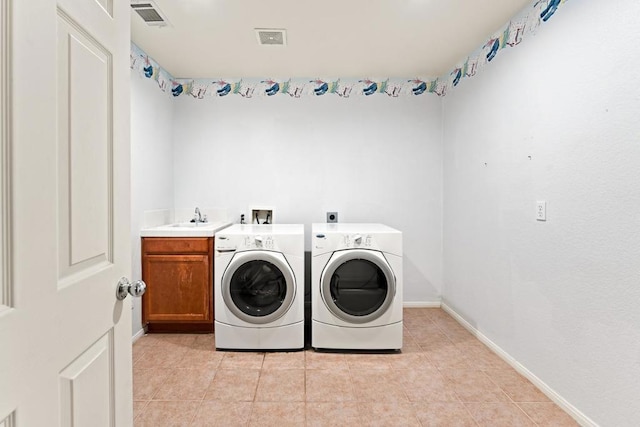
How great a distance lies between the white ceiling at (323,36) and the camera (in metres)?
2.37

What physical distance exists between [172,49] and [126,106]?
2269mm

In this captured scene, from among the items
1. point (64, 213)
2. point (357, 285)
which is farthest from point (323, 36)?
point (64, 213)

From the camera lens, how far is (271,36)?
2766mm

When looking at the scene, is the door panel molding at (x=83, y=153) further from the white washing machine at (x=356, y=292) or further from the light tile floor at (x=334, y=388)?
the white washing machine at (x=356, y=292)

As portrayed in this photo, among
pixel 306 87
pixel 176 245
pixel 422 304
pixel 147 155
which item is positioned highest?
pixel 306 87

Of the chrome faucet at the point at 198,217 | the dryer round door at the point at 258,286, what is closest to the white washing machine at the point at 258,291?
the dryer round door at the point at 258,286

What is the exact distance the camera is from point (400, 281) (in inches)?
107

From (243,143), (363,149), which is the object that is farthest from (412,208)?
(243,143)

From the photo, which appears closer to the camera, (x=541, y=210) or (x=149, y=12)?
(x=541, y=210)

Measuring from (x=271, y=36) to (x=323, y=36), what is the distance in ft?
1.24

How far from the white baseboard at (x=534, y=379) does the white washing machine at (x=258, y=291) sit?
54.2 inches

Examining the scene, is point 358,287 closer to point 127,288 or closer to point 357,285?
point 357,285

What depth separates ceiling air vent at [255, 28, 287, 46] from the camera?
2.68 metres

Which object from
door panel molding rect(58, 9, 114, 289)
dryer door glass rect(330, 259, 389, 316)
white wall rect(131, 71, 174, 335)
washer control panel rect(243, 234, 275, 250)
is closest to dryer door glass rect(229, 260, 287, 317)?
washer control panel rect(243, 234, 275, 250)
